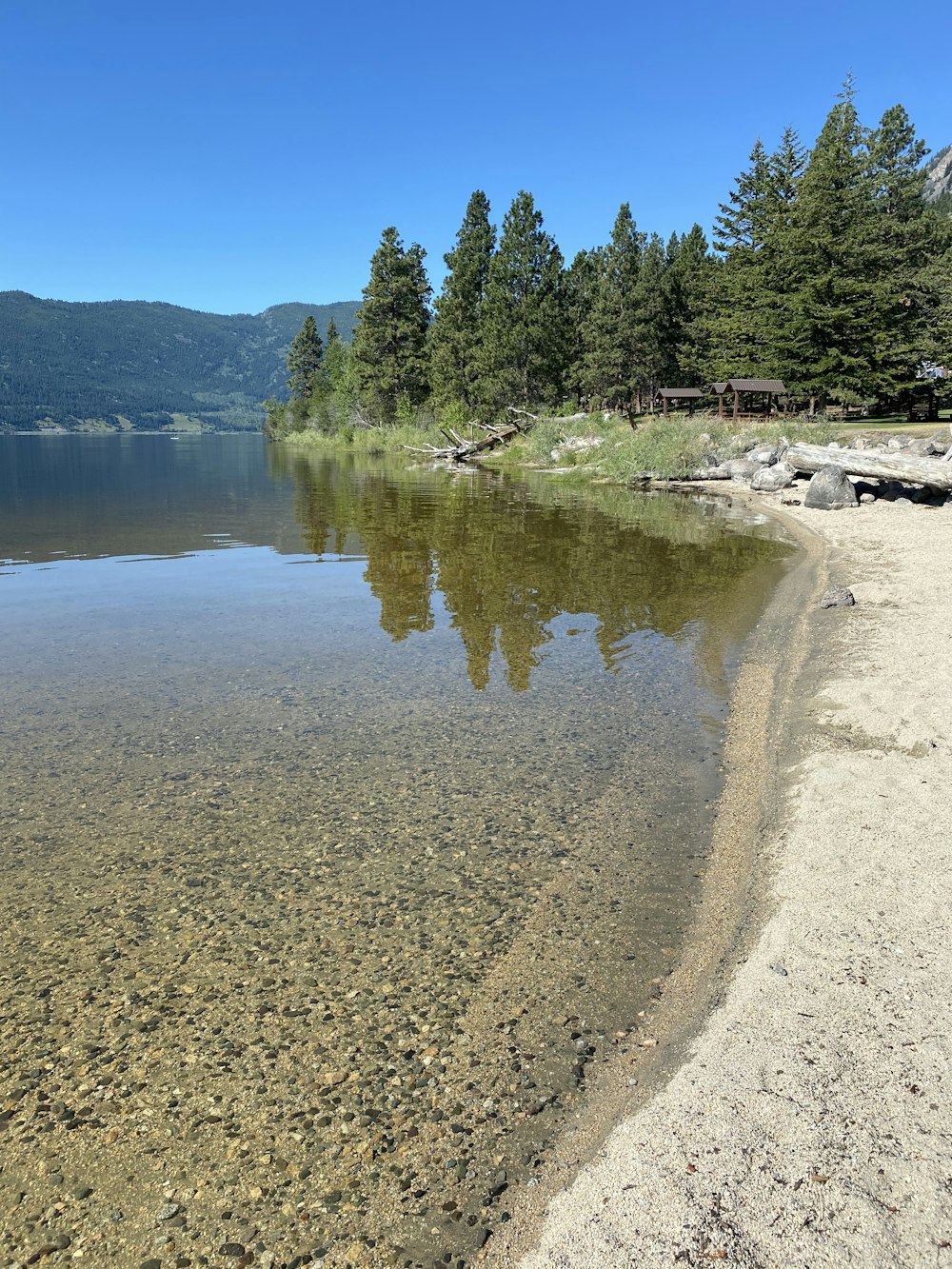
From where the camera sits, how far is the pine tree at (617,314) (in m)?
66.2

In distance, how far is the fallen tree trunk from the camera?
23.7 metres

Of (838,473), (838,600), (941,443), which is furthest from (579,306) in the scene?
(838,600)

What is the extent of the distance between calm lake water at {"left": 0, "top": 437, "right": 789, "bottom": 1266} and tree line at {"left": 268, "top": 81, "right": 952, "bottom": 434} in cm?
4681

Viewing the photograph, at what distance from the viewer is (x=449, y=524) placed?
26.1m

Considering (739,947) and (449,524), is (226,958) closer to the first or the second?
(739,947)

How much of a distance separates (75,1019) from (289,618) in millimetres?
9871

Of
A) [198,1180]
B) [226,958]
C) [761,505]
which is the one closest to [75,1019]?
[226,958]

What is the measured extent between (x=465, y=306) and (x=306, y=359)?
55.1m

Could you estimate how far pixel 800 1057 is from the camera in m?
3.86

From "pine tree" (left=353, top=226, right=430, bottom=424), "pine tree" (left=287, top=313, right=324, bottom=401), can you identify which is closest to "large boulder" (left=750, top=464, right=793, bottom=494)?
"pine tree" (left=353, top=226, right=430, bottom=424)

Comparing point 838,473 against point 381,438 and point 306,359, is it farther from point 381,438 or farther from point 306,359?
point 306,359

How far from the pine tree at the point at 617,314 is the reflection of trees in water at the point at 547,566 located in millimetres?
38637

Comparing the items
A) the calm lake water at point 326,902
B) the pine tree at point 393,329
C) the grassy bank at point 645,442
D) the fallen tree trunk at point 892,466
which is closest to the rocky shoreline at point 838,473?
the fallen tree trunk at point 892,466

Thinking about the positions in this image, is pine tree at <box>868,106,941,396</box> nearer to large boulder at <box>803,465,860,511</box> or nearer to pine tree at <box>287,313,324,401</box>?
large boulder at <box>803,465,860,511</box>
